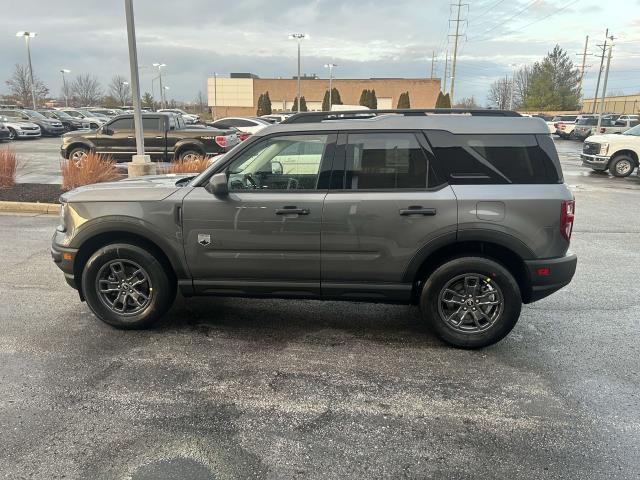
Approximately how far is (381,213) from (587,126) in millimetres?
38128

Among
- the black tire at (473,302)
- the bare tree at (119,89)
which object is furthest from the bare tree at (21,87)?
the black tire at (473,302)

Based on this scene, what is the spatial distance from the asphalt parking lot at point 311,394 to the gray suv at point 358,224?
411 millimetres

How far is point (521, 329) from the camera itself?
468cm

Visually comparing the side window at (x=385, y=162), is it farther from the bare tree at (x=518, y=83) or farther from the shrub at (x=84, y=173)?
the bare tree at (x=518, y=83)

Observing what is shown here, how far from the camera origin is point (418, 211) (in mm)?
4004

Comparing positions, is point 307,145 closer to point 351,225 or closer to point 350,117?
point 350,117

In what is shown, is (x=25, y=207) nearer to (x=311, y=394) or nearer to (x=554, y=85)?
(x=311, y=394)

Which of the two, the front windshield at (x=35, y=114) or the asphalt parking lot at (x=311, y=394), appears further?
the front windshield at (x=35, y=114)

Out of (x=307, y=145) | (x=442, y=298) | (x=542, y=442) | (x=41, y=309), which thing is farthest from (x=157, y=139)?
(x=542, y=442)

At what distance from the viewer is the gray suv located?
4.01 m

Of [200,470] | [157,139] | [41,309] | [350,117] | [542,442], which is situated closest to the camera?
[200,470]

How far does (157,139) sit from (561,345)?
13.8m

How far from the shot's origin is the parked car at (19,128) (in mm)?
27328

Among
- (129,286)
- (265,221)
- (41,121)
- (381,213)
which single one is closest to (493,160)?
(381,213)
